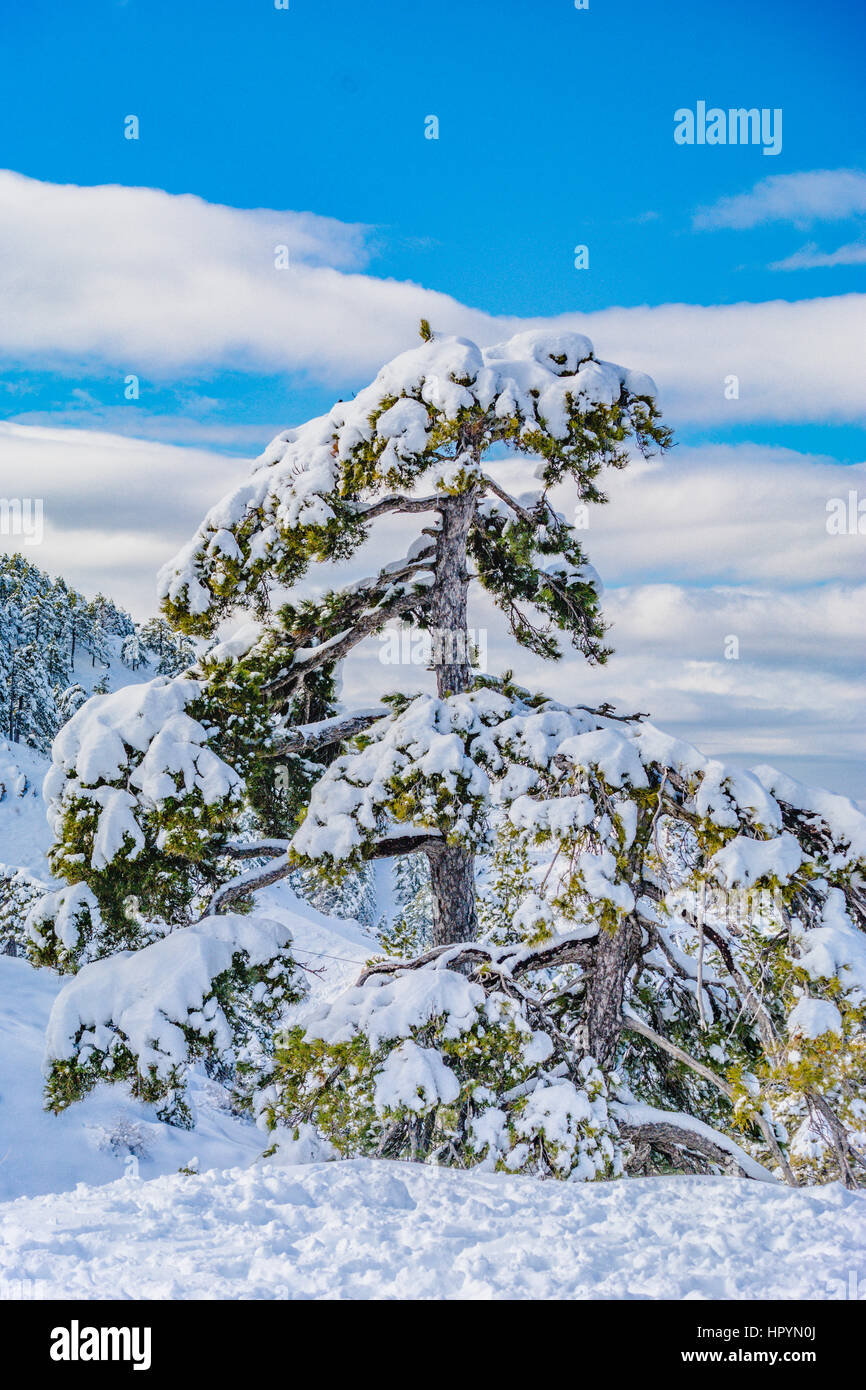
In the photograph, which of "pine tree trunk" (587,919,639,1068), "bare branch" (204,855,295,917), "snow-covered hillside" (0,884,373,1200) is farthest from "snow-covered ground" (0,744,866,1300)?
"snow-covered hillside" (0,884,373,1200)

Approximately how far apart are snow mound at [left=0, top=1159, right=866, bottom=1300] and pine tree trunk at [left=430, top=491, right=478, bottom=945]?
3241 millimetres

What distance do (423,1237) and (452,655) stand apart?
5835mm

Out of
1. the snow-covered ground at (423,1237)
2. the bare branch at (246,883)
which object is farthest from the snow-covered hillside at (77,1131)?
the snow-covered ground at (423,1237)

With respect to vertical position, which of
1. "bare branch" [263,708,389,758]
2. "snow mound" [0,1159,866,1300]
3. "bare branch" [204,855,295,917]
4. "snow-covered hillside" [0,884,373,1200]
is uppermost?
"bare branch" [263,708,389,758]

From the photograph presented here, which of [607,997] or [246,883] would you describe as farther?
[246,883]

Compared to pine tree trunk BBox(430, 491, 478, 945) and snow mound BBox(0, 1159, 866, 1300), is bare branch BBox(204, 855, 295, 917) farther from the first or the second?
snow mound BBox(0, 1159, 866, 1300)

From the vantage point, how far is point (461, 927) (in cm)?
957

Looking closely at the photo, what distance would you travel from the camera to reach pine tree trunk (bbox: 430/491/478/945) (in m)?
9.52

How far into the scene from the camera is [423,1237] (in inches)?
197

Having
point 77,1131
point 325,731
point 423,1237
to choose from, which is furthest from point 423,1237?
point 77,1131

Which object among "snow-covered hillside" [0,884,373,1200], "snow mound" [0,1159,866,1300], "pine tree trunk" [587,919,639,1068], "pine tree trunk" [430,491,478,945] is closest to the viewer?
"snow mound" [0,1159,866,1300]

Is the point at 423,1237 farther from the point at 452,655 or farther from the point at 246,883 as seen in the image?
the point at 452,655
